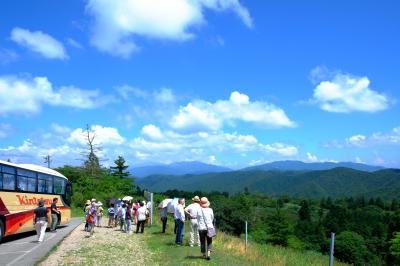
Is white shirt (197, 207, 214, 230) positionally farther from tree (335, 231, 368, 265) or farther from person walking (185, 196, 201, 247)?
tree (335, 231, 368, 265)

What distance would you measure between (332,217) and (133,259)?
340 ft

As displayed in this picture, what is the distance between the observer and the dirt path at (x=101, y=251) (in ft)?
48.7

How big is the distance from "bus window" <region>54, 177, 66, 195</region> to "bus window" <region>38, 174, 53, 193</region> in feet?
2.14

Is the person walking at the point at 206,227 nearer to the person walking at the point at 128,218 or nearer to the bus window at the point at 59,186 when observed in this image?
the person walking at the point at 128,218

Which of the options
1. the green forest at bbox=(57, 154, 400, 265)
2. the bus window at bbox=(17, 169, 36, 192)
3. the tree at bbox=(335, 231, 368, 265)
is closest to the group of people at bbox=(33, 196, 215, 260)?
the bus window at bbox=(17, 169, 36, 192)

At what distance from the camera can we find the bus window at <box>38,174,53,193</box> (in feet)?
78.6

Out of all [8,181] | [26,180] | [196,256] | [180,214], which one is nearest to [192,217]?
[180,214]

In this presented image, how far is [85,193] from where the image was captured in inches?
2178

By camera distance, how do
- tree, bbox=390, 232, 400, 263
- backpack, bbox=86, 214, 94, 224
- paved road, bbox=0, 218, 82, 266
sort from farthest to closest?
tree, bbox=390, 232, 400, 263 → backpack, bbox=86, 214, 94, 224 → paved road, bbox=0, 218, 82, 266

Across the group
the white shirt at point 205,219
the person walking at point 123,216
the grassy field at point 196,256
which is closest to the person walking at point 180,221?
the grassy field at point 196,256

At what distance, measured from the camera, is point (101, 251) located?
17.3 meters

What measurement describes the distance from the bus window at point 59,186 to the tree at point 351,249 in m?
57.6

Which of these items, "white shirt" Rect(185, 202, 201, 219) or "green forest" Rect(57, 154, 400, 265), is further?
"green forest" Rect(57, 154, 400, 265)

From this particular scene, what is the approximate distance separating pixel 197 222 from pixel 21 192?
30.0 feet
